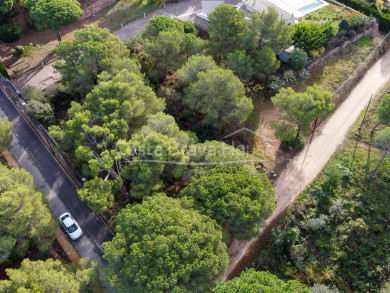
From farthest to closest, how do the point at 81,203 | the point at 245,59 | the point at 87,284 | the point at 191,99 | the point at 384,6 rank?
the point at 384,6
the point at 245,59
the point at 191,99
the point at 81,203
the point at 87,284

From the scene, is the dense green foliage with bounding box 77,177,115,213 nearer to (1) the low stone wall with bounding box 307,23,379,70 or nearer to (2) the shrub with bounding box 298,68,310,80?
(2) the shrub with bounding box 298,68,310,80

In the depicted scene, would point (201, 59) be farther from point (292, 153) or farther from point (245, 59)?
point (292, 153)

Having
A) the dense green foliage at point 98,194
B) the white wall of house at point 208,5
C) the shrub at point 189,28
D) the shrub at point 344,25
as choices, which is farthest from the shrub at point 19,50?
the shrub at point 344,25

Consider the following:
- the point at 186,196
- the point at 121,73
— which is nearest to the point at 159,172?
the point at 186,196

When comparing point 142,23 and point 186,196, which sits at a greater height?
point 142,23

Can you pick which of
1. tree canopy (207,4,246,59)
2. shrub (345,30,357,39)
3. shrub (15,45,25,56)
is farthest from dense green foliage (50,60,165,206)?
shrub (345,30,357,39)

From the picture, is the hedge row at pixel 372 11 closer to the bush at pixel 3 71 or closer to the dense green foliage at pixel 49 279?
the dense green foliage at pixel 49 279
